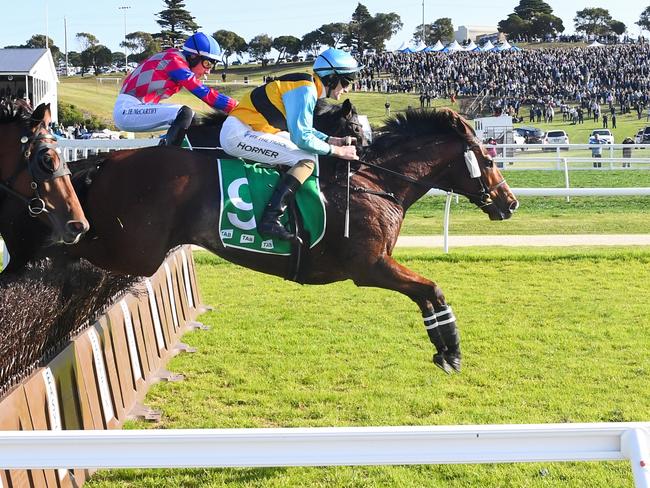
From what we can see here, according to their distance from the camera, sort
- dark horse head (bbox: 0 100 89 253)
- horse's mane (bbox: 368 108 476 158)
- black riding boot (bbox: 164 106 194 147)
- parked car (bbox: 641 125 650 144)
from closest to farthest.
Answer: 1. dark horse head (bbox: 0 100 89 253)
2. black riding boot (bbox: 164 106 194 147)
3. horse's mane (bbox: 368 108 476 158)
4. parked car (bbox: 641 125 650 144)

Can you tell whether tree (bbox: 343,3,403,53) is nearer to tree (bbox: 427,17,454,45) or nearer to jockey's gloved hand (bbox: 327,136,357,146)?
tree (bbox: 427,17,454,45)

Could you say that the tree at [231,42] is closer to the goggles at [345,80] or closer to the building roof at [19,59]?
the building roof at [19,59]

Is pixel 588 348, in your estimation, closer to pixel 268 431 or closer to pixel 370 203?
pixel 370 203

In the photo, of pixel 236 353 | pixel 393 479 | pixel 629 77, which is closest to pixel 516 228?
pixel 236 353

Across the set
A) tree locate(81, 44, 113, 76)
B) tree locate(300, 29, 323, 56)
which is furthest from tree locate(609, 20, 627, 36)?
tree locate(81, 44, 113, 76)

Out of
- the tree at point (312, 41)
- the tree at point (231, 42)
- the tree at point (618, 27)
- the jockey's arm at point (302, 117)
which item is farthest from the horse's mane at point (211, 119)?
the tree at point (618, 27)

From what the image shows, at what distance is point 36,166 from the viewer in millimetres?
3973

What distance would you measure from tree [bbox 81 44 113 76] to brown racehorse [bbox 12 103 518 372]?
90.4m

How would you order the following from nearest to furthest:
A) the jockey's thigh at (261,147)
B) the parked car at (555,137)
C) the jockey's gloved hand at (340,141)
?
1. the jockey's thigh at (261,147)
2. the jockey's gloved hand at (340,141)
3. the parked car at (555,137)

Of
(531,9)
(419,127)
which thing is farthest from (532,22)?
(419,127)

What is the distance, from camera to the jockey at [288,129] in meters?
4.27

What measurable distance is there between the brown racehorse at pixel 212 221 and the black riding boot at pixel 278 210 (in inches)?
7.3

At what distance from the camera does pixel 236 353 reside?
19.4 feet

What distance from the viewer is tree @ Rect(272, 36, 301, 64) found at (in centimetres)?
9644
